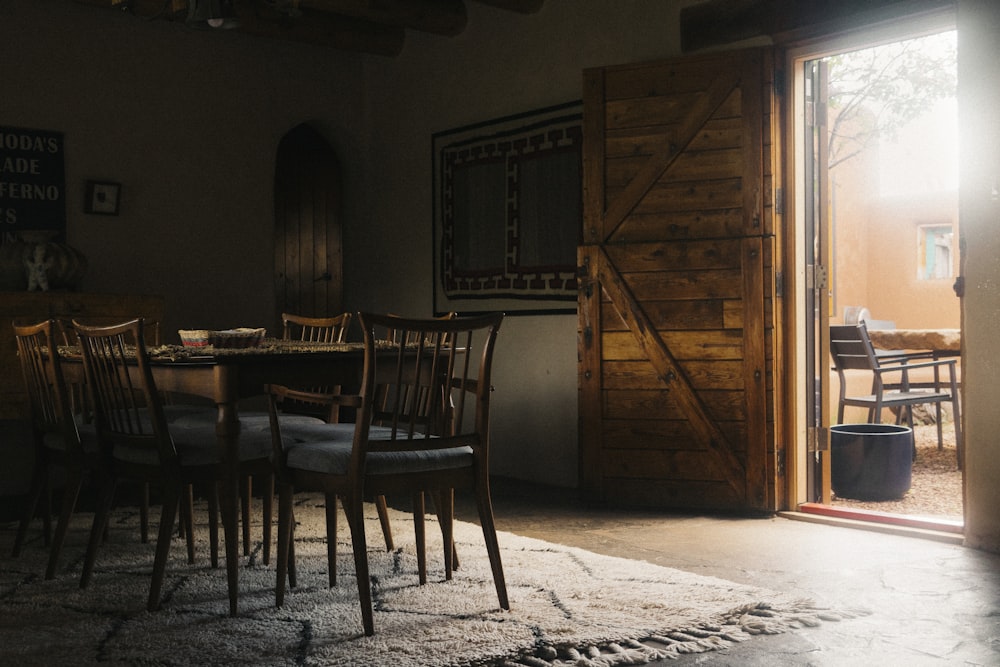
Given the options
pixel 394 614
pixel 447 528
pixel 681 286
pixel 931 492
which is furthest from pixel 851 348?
pixel 394 614

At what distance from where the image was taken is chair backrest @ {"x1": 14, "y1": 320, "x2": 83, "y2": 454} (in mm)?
3285

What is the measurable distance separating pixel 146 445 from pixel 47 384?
31.8 inches

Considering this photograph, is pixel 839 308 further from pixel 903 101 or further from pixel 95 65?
pixel 95 65

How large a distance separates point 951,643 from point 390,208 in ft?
15.4

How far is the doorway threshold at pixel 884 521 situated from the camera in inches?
157

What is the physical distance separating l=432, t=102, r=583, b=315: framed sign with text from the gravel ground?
183 cm

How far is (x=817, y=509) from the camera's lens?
14.6 ft

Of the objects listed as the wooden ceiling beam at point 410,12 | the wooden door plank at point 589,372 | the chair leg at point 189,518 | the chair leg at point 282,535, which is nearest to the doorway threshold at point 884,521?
the wooden door plank at point 589,372

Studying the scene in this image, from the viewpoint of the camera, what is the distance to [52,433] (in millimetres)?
3598

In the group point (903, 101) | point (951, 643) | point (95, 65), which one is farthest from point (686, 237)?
point (903, 101)

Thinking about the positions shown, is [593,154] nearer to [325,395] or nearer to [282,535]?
[325,395]

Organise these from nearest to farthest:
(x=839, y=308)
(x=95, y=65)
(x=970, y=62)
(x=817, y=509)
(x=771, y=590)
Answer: (x=771, y=590) < (x=970, y=62) < (x=817, y=509) < (x=95, y=65) < (x=839, y=308)

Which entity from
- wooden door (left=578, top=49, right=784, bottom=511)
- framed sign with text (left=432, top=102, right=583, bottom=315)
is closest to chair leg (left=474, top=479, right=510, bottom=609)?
wooden door (left=578, top=49, right=784, bottom=511)

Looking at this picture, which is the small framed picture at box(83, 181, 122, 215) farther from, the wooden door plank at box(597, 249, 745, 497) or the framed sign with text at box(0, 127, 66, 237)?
the wooden door plank at box(597, 249, 745, 497)
